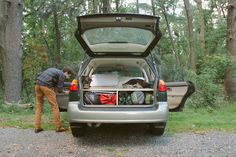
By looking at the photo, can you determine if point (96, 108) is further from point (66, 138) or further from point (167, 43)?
point (167, 43)

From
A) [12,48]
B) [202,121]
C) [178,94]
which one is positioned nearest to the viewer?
[178,94]

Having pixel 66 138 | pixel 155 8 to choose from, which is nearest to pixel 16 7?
pixel 66 138

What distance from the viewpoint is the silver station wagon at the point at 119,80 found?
20.6ft

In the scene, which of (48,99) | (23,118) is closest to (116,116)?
(48,99)

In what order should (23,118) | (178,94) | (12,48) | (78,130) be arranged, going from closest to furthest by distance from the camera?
(78,130), (178,94), (23,118), (12,48)

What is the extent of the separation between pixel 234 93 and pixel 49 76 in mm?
9147

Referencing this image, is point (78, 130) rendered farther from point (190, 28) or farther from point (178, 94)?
point (190, 28)

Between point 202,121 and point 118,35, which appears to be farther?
point 202,121

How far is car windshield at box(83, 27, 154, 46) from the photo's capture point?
23.6 ft

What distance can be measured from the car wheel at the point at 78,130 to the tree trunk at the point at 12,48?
532 centimetres

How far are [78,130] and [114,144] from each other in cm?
76

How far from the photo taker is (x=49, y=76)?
292 inches

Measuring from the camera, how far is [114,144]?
6660mm

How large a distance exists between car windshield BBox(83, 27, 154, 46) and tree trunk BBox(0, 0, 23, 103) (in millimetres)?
5128
